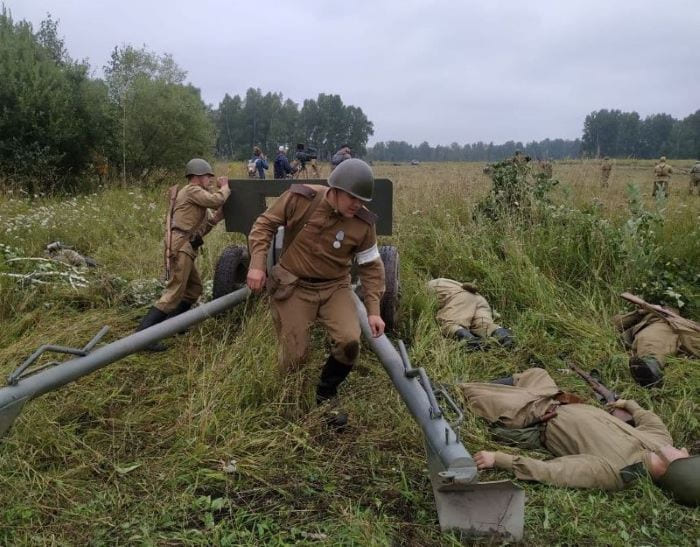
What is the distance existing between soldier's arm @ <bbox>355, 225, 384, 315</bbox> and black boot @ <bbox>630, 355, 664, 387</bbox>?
208cm

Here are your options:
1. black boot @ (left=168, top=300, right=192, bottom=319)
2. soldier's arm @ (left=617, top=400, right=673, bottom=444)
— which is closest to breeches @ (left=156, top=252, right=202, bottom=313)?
black boot @ (left=168, top=300, right=192, bottom=319)

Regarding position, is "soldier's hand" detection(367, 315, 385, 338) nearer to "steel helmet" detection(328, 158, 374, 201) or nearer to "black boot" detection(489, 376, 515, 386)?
"steel helmet" detection(328, 158, 374, 201)

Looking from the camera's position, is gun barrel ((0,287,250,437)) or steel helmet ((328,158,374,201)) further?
steel helmet ((328,158,374,201))

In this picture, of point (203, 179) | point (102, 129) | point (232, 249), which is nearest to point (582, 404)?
point (232, 249)

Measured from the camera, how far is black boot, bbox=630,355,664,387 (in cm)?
404

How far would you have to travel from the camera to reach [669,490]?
2.88 m

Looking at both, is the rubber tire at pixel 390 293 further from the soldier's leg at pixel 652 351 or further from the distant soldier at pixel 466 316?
the soldier's leg at pixel 652 351

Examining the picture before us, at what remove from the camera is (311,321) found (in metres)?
3.54

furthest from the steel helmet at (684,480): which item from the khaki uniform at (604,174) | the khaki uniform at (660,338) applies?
the khaki uniform at (604,174)

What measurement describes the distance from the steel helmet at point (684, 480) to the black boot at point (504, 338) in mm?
1885

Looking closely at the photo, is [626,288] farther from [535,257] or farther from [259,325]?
[259,325]

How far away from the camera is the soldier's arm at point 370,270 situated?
3.46 metres

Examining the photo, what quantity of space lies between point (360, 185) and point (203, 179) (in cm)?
239

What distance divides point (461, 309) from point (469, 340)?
1.76 ft
